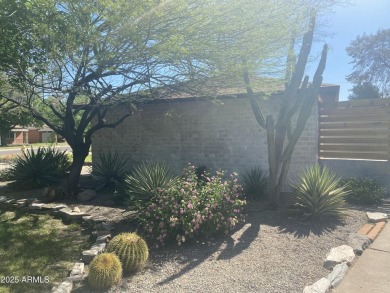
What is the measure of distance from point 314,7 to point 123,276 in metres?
6.46

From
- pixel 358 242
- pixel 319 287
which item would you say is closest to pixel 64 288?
pixel 319 287

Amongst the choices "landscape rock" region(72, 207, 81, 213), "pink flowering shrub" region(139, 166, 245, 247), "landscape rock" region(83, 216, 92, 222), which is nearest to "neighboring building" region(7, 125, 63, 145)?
"landscape rock" region(72, 207, 81, 213)

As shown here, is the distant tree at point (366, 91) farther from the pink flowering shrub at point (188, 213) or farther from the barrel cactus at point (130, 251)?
the barrel cactus at point (130, 251)

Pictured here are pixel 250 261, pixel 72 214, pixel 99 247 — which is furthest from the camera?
pixel 72 214

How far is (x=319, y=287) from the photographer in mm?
3684

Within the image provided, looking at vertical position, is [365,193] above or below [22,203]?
above

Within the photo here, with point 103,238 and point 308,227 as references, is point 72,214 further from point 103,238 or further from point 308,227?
point 308,227

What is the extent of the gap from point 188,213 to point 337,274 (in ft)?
7.68

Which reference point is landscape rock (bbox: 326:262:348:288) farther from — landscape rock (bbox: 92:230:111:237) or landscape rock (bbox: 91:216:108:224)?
landscape rock (bbox: 91:216:108:224)

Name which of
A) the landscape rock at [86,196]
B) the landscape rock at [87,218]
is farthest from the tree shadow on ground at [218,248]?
the landscape rock at [86,196]

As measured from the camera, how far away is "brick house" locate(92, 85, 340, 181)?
30.4 feet

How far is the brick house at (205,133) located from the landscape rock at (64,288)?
235 inches

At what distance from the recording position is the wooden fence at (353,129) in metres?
8.90

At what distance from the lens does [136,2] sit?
16.0 feet
